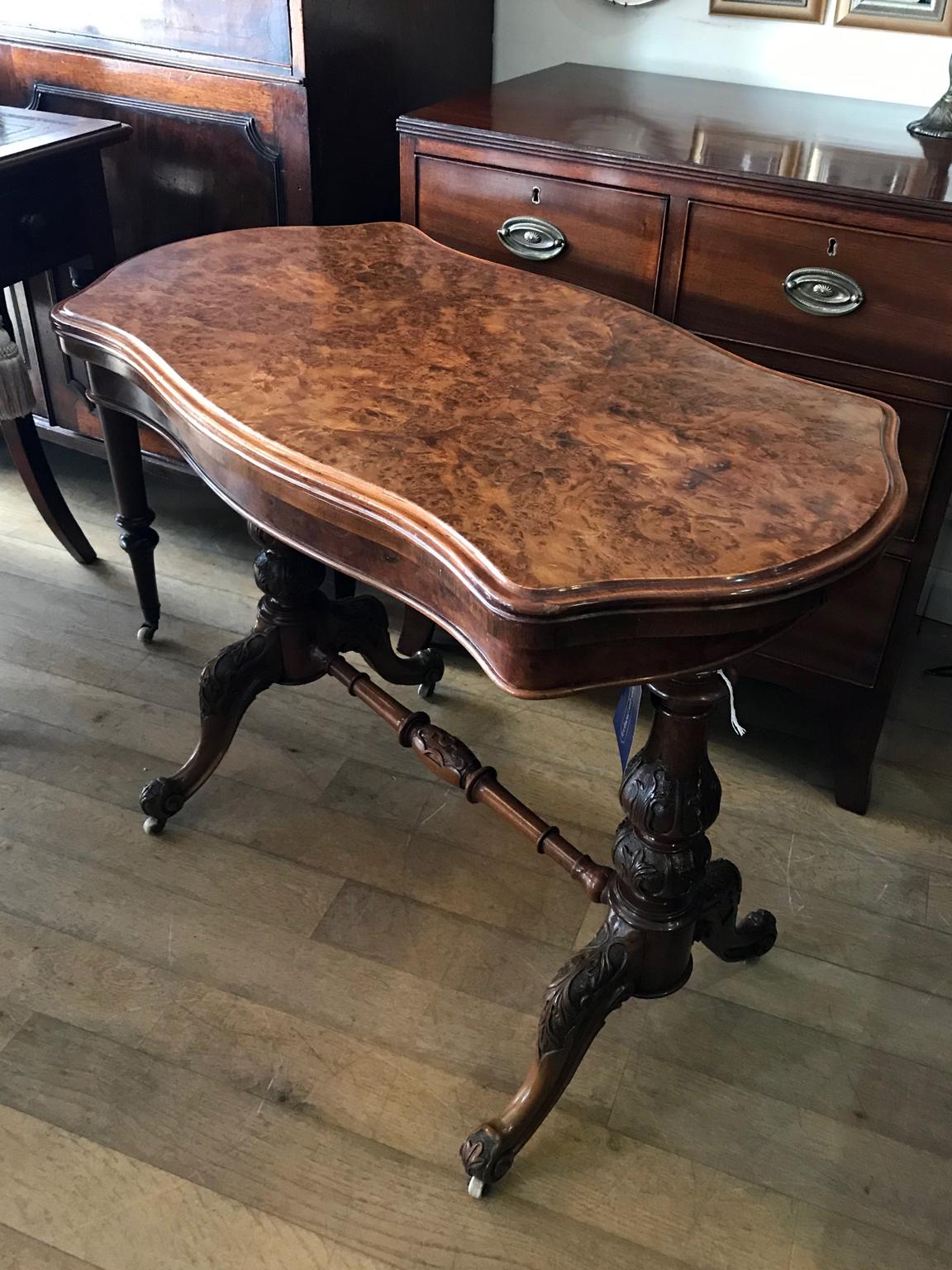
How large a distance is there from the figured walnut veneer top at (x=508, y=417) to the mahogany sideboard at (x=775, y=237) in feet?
0.38

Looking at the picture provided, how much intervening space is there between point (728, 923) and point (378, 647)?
2.37 feet

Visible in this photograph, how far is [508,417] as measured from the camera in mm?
1054

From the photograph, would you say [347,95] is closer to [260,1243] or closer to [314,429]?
[314,429]

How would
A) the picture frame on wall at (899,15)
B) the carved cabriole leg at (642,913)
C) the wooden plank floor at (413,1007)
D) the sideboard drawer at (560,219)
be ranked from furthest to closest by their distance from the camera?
the picture frame on wall at (899,15) → the sideboard drawer at (560,219) → the wooden plank floor at (413,1007) → the carved cabriole leg at (642,913)

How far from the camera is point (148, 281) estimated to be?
130 centimetres

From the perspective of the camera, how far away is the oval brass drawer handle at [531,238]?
5.07 ft

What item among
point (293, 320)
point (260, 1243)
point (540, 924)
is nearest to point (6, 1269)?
point (260, 1243)

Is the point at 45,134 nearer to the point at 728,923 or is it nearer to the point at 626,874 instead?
the point at 626,874

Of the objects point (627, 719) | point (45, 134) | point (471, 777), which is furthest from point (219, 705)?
point (45, 134)

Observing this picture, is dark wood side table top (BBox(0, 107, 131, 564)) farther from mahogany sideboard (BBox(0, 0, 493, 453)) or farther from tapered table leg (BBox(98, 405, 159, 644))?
tapered table leg (BBox(98, 405, 159, 644))

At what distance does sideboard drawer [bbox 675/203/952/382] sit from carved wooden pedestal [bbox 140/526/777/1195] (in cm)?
60

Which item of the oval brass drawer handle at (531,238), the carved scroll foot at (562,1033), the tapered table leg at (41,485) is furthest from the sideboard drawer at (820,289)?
the tapered table leg at (41,485)

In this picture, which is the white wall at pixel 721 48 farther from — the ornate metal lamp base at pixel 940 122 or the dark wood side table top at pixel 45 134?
the dark wood side table top at pixel 45 134

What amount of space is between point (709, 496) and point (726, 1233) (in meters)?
0.83
